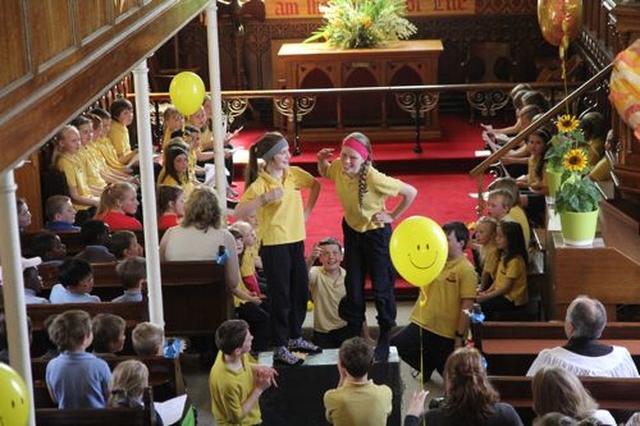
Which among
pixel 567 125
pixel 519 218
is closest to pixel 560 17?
pixel 567 125

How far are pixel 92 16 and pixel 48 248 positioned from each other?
113 inches

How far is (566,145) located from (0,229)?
561 cm

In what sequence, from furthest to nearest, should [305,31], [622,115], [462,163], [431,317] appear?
[305,31]
[462,163]
[622,115]
[431,317]

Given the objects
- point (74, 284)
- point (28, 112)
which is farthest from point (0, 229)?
point (74, 284)

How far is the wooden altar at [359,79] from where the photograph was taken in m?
16.2

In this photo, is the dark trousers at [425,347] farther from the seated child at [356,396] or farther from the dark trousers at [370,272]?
the seated child at [356,396]

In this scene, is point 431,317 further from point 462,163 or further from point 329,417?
point 462,163

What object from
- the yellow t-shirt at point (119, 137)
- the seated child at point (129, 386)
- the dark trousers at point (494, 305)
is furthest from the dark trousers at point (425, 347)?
the yellow t-shirt at point (119, 137)

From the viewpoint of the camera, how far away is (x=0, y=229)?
17.9 feet

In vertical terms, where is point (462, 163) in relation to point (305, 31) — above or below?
below

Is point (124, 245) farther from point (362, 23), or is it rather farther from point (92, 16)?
point (362, 23)

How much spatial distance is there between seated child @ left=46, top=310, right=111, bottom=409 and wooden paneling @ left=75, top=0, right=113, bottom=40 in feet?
4.92

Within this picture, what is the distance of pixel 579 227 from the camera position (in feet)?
30.9

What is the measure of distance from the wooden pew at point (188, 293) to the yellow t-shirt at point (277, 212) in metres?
0.67
